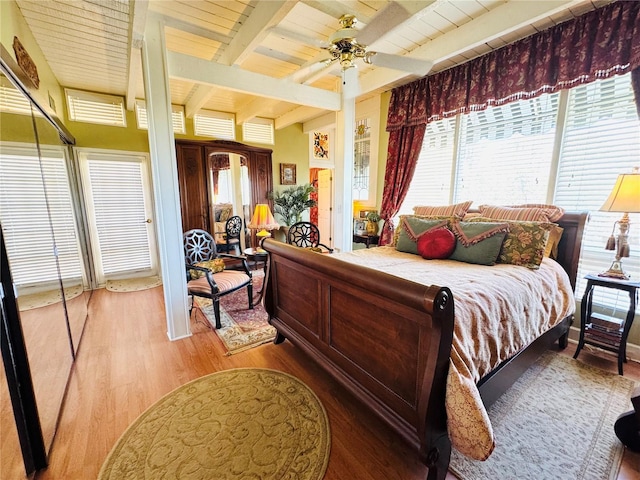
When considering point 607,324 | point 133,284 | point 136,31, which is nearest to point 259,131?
point 136,31

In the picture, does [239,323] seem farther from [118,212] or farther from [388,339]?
[118,212]

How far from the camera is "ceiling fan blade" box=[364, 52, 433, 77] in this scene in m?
2.00

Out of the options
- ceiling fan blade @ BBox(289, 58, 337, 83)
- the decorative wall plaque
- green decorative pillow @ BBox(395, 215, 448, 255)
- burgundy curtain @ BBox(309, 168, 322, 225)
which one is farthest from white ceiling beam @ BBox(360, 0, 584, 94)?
burgundy curtain @ BBox(309, 168, 322, 225)

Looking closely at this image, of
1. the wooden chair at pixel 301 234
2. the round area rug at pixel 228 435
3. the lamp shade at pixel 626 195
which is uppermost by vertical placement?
the lamp shade at pixel 626 195

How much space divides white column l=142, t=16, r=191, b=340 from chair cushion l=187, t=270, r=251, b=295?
0.19m

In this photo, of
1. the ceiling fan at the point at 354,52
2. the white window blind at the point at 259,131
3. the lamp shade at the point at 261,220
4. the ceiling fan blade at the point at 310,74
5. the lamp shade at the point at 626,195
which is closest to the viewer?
the ceiling fan at the point at 354,52

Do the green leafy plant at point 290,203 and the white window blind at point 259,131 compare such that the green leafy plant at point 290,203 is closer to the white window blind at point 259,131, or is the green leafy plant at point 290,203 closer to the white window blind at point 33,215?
the white window blind at point 259,131

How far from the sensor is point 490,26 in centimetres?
235

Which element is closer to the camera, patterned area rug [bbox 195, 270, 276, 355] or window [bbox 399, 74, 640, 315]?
window [bbox 399, 74, 640, 315]

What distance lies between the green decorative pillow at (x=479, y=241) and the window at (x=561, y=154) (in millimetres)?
892

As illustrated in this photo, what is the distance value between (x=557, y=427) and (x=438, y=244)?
139 cm

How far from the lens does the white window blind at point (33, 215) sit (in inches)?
56.1

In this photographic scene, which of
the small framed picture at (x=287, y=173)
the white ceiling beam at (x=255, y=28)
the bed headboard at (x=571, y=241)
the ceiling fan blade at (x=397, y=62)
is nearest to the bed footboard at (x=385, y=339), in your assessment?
the ceiling fan blade at (x=397, y=62)

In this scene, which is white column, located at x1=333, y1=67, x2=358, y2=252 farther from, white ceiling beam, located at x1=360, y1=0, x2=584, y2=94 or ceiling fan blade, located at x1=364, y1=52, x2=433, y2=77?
ceiling fan blade, located at x1=364, y1=52, x2=433, y2=77
